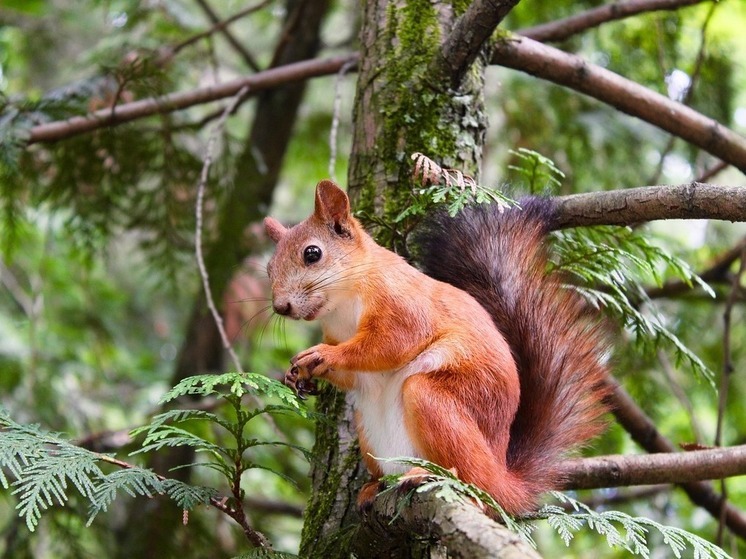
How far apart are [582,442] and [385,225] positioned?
68 centimetres

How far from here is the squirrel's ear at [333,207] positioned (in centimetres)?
193

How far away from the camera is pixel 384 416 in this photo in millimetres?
1793

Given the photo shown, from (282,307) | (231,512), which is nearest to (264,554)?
(231,512)

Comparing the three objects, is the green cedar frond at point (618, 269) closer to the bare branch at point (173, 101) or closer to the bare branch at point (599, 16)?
the bare branch at point (599, 16)

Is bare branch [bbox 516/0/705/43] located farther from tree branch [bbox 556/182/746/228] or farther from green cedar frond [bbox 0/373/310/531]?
green cedar frond [bbox 0/373/310/531]

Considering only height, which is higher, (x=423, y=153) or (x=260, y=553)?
(x=423, y=153)

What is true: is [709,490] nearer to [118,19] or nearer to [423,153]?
[423,153]

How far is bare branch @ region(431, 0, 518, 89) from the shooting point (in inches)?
71.3

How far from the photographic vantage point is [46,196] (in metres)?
3.11

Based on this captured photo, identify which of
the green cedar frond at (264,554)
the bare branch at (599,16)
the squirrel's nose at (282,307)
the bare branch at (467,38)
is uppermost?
the bare branch at (599,16)

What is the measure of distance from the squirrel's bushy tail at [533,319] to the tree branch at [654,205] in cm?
6

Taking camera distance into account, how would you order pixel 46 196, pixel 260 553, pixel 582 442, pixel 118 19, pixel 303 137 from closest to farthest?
pixel 260 553 → pixel 582 442 → pixel 46 196 → pixel 118 19 → pixel 303 137

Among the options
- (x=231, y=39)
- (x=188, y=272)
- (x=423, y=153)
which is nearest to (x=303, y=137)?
(x=231, y=39)

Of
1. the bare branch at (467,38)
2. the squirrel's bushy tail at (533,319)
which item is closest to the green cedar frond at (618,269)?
the squirrel's bushy tail at (533,319)
